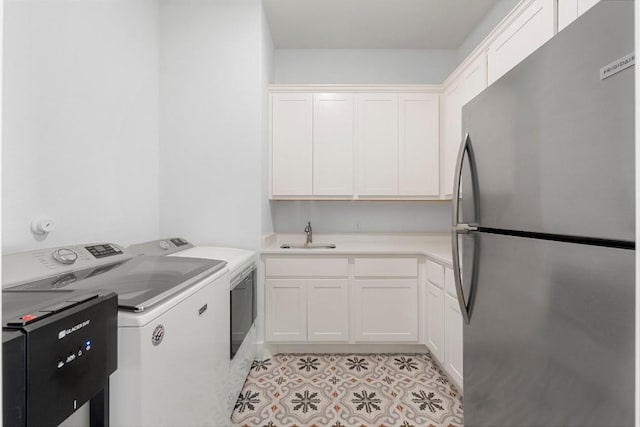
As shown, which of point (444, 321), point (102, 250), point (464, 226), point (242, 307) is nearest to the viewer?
point (464, 226)

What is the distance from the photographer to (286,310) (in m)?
2.46

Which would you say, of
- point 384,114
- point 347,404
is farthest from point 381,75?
point 347,404

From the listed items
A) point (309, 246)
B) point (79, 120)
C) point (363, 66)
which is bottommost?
point (309, 246)

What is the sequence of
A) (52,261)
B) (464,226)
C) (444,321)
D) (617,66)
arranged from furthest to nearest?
(444,321) → (52,261) → (464,226) → (617,66)

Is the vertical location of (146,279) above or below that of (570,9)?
below

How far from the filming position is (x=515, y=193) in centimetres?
86

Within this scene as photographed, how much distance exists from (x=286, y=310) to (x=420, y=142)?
1832 millimetres

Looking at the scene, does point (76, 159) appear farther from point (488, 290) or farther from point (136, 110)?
point (488, 290)

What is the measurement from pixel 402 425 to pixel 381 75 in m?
2.93

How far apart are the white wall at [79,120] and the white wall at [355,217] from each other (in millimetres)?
1234

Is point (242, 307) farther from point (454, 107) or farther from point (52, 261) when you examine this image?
point (454, 107)

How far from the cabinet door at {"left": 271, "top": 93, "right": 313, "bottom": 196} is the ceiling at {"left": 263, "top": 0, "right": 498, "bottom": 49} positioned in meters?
0.62

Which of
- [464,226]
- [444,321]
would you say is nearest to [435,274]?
[444,321]

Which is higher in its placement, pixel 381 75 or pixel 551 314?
pixel 381 75
